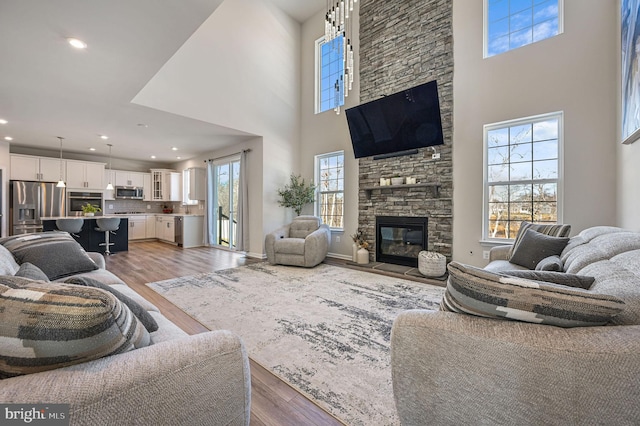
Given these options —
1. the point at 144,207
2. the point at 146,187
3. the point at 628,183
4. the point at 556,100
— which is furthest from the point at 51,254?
the point at 144,207

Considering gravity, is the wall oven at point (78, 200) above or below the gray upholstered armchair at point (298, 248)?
above

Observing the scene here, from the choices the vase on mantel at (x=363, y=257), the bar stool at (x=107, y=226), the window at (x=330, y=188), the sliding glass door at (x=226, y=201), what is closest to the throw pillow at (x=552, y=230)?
the vase on mantel at (x=363, y=257)

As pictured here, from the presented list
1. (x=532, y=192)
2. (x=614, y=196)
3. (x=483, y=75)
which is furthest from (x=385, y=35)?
(x=614, y=196)

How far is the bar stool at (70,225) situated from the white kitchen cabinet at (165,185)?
10.4 feet

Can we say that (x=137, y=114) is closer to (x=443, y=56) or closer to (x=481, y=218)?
(x=443, y=56)

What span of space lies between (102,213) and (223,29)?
5915 millimetres

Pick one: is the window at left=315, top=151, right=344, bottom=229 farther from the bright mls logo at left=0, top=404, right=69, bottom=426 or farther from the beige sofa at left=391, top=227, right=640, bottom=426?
the bright mls logo at left=0, top=404, right=69, bottom=426

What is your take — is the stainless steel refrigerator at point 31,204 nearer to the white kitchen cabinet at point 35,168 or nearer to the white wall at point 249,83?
the white kitchen cabinet at point 35,168

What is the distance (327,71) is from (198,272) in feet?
16.2

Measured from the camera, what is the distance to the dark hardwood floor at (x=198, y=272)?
1.39 metres

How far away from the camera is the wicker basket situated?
13.0ft

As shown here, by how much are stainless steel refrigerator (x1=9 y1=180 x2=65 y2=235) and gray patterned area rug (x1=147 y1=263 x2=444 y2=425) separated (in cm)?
491

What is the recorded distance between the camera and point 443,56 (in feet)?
14.1

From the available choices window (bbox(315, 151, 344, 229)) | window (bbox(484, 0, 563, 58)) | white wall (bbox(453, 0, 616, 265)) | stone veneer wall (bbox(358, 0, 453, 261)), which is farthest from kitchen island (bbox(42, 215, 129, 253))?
window (bbox(484, 0, 563, 58))
